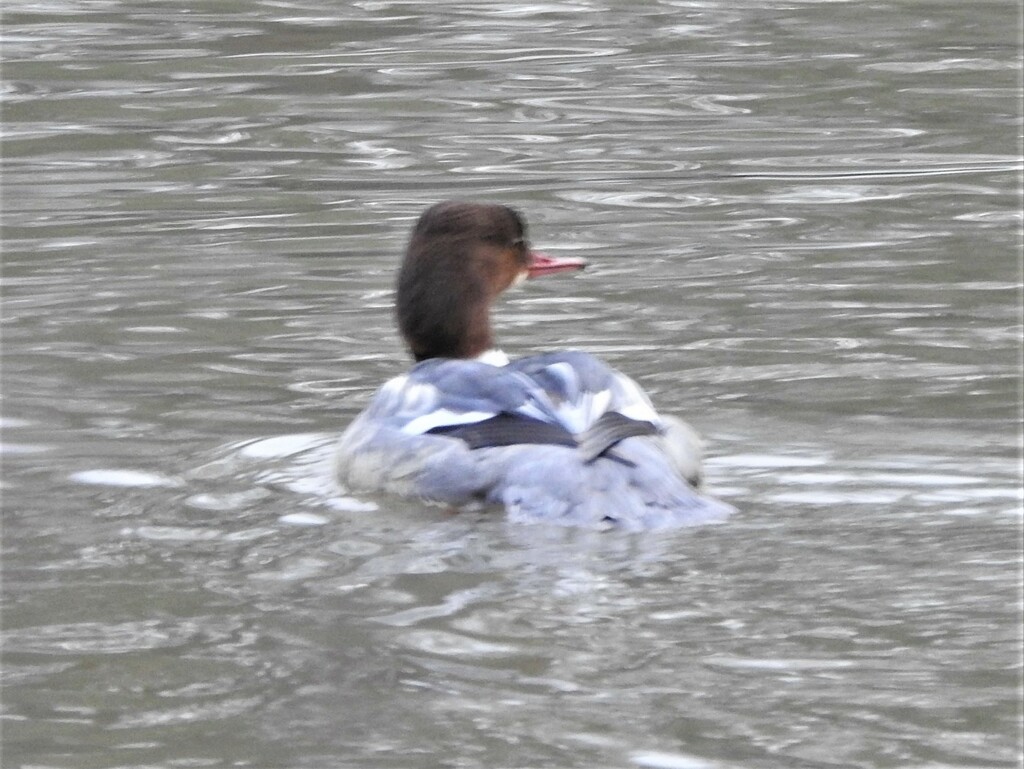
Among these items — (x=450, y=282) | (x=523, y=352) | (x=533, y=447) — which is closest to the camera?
(x=533, y=447)

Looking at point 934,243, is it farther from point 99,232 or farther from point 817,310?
point 99,232

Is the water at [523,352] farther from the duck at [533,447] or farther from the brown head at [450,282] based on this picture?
the brown head at [450,282]

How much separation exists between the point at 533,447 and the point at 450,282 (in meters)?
1.27

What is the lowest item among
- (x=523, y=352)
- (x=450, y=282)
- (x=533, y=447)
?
(x=523, y=352)

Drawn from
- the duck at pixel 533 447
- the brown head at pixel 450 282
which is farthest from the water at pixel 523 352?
the brown head at pixel 450 282

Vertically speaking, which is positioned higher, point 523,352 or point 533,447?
point 533,447

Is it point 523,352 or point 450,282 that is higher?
point 450,282

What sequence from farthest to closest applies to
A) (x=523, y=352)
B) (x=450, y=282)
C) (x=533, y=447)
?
(x=523, y=352), (x=450, y=282), (x=533, y=447)

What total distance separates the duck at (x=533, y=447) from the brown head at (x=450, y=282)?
48cm

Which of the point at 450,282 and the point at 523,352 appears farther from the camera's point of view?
the point at 523,352

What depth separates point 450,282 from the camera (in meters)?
7.53

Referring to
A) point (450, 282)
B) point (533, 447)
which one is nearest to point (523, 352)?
point (450, 282)

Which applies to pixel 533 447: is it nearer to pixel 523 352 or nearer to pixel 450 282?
pixel 450 282

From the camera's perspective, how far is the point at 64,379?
27.4 ft
